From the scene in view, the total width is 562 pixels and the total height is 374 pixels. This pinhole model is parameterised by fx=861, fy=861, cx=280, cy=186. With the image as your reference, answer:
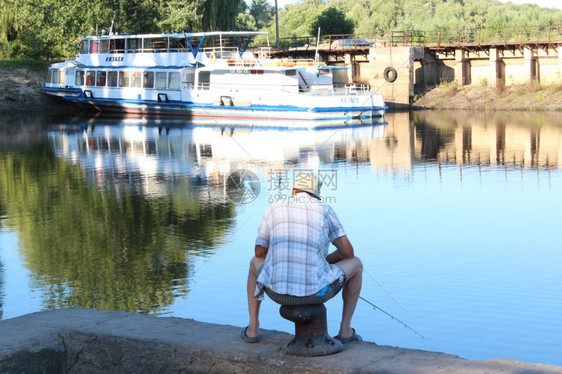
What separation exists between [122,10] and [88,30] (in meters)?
2.08

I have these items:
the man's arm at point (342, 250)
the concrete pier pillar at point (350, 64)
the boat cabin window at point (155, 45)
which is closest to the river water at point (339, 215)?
the man's arm at point (342, 250)

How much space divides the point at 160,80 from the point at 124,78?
2.24 m

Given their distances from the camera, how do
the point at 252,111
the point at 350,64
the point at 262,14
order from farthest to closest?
the point at 262,14 < the point at 350,64 < the point at 252,111

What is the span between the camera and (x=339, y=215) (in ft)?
45.1

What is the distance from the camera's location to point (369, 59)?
45031 millimetres

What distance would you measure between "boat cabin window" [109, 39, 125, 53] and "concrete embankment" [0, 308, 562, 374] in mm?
35487

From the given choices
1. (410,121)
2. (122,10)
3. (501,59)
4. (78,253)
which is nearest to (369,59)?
(501,59)

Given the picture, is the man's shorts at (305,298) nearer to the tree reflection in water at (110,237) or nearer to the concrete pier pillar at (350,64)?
the tree reflection in water at (110,237)

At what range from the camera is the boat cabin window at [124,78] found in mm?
39531

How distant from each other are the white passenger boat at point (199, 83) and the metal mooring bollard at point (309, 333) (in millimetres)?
28672

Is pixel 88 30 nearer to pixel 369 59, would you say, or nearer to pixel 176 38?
pixel 176 38

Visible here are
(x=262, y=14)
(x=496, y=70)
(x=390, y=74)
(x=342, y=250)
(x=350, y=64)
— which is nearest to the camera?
→ (x=342, y=250)

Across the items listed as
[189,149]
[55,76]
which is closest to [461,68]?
[55,76]

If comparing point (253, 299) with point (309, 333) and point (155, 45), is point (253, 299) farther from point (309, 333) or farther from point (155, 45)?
point (155, 45)
